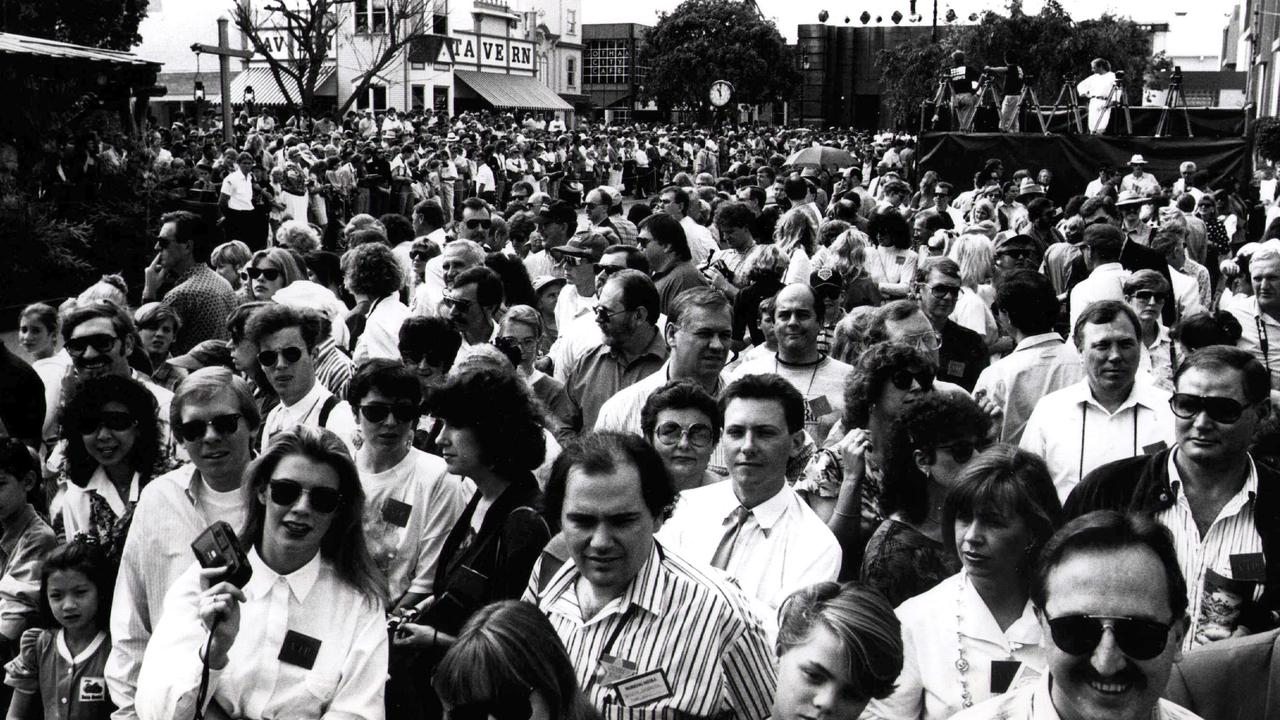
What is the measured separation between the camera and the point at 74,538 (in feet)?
12.8

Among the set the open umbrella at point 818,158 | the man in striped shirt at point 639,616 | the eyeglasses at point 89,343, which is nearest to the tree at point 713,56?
the open umbrella at point 818,158

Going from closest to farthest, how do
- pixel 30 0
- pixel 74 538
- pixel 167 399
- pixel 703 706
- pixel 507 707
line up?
1. pixel 507 707
2. pixel 703 706
3. pixel 74 538
4. pixel 167 399
5. pixel 30 0

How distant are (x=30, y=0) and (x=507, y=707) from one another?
18.4 m

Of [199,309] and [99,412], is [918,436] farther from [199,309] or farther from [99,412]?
[199,309]

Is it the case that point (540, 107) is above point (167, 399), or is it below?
above

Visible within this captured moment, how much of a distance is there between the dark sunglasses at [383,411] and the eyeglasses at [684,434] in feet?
2.76

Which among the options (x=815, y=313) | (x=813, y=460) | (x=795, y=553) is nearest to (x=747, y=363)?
(x=815, y=313)

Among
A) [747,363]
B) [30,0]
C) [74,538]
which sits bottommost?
[74,538]

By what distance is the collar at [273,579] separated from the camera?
3037mm

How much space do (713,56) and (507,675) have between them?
6514 cm

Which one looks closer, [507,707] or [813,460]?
[507,707]

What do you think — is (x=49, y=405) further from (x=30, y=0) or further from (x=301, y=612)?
(x=30, y=0)

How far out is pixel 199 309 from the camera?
6.86 meters

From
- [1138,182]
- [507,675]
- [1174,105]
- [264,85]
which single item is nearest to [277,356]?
[507,675]
